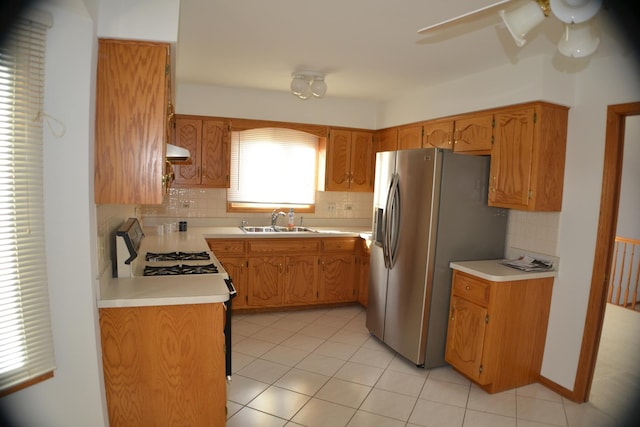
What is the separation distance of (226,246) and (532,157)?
8.99ft

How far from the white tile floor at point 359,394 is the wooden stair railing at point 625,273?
2967 millimetres

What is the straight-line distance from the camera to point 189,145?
399 centimetres

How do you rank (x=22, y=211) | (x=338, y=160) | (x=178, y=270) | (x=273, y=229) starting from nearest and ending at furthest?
(x=22, y=211)
(x=178, y=270)
(x=273, y=229)
(x=338, y=160)

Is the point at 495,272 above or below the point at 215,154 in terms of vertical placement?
below

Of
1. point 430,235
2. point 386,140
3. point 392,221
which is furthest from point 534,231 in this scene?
point 386,140

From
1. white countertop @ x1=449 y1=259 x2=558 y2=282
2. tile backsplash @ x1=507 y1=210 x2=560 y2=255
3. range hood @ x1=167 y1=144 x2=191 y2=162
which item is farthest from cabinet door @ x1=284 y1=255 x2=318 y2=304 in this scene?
tile backsplash @ x1=507 y1=210 x2=560 y2=255

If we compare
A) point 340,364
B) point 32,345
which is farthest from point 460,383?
point 32,345

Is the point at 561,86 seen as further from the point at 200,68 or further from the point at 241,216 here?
the point at 241,216

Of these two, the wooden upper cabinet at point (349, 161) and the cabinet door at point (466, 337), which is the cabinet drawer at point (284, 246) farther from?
the cabinet door at point (466, 337)

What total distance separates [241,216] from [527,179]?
2.92 m

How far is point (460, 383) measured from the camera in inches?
112

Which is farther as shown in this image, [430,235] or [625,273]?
[625,273]

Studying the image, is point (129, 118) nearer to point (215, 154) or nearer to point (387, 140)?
point (215, 154)

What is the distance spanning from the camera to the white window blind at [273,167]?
14.4 ft
